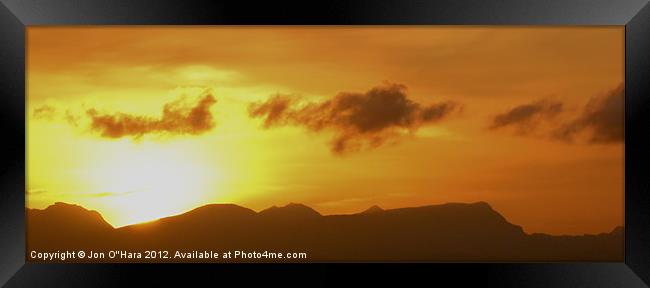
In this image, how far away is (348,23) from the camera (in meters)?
8.57

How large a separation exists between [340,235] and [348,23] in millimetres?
1443

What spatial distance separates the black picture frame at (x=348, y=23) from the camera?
8.54 metres

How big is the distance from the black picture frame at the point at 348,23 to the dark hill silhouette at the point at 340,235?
85 millimetres

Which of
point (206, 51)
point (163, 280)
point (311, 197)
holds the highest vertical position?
point (206, 51)

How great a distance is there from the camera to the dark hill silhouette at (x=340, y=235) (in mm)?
8586

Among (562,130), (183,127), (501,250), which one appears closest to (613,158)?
(562,130)

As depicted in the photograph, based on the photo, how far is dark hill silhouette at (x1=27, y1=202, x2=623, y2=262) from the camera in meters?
8.59

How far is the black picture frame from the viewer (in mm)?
8539

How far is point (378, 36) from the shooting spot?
8578 mm

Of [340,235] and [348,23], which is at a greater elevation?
[348,23]

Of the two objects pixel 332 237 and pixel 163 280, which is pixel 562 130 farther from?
pixel 163 280

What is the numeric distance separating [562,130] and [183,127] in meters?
2.58

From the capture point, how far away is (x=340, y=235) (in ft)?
28.2

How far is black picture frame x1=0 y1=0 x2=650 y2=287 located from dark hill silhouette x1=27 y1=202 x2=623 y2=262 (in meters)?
0.08
